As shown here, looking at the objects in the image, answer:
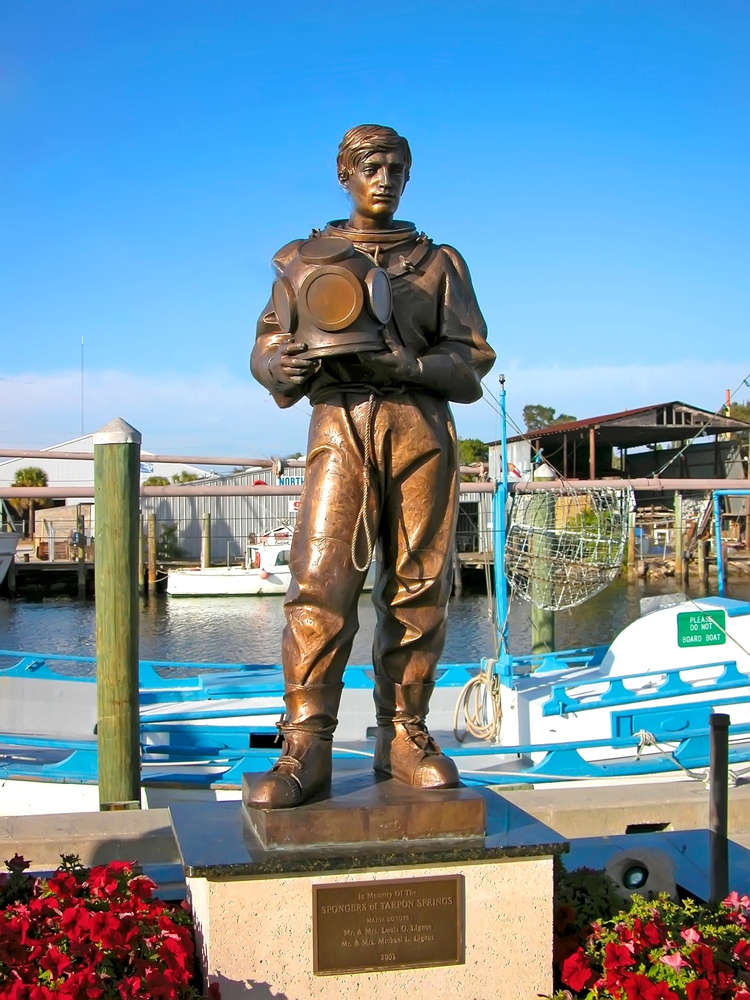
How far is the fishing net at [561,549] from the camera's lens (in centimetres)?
1123

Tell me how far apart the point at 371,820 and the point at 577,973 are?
84cm

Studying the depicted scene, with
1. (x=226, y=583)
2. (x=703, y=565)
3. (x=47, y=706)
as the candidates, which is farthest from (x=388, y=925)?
(x=226, y=583)

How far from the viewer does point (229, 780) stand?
8.20m

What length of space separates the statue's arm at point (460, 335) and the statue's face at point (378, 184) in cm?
30

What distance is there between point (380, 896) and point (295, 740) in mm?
624

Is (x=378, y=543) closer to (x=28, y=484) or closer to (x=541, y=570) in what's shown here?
(x=541, y=570)

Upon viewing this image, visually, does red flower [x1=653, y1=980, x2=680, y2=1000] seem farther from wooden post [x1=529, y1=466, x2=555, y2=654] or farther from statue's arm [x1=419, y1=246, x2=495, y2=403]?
wooden post [x1=529, y1=466, x2=555, y2=654]

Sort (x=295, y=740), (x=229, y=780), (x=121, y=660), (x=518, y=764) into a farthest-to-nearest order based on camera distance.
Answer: (x=518, y=764)
(x=229, y=780)
(x=121, y=660)
(x=295, y=740)

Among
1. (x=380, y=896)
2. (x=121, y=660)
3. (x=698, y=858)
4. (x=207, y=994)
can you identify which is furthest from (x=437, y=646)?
(x=121, y=660)

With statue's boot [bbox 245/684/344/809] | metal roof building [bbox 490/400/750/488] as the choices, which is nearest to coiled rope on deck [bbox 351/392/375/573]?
statue's boot [bbox 245/684/344/809]

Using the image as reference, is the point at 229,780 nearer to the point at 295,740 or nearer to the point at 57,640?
the point at 295,740

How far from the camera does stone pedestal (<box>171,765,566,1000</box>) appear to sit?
3379mm

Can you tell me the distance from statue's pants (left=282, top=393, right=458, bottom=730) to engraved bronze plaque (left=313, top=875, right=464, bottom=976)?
638 millimetres

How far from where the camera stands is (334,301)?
373 centimetres
